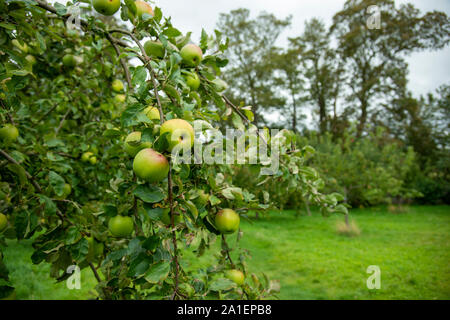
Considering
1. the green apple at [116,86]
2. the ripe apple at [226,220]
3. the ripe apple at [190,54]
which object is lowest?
the ripe apple at [226,220]

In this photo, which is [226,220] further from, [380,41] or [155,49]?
[380,41]

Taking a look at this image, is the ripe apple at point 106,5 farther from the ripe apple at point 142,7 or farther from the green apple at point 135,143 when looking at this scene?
the green apple at point 135,143

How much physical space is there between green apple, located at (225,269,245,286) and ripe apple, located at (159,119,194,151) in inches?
29.6

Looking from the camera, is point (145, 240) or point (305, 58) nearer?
point (145, 240)

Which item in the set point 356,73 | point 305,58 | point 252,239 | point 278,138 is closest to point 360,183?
point 252,239

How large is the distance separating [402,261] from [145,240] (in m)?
4.96

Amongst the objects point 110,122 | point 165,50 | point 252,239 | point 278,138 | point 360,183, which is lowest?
point 252,239

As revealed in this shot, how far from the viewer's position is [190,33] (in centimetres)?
107

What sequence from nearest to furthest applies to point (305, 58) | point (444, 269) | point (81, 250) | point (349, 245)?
point (81, 250) → point (444, 269) → point (349, 245) → point (305, 58)

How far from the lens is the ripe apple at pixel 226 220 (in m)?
1.14

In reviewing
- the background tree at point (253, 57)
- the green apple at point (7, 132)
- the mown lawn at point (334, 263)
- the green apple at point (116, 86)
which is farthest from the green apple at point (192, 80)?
the background tree at point (253, 57)

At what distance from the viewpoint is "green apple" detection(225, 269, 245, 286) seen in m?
1.27

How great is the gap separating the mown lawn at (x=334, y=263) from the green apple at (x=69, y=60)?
67.5 inches
